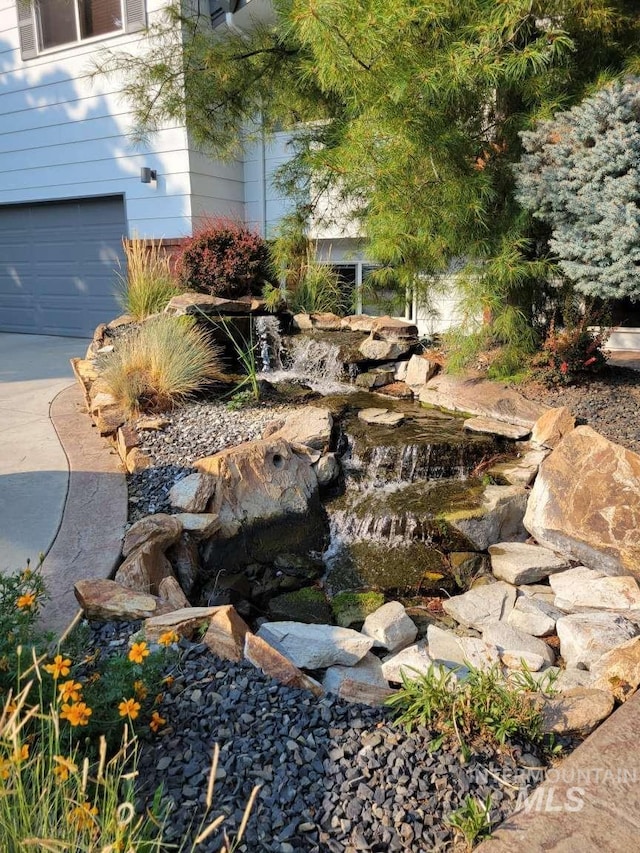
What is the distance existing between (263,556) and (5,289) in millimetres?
9185

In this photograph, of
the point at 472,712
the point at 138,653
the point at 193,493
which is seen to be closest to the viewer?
the point at 138,653

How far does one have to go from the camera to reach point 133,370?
5.12 metres

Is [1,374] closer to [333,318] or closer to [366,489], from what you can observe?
[333,318]

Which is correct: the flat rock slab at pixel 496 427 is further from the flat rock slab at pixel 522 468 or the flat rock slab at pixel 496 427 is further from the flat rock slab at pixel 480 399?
the flat rock slab at pixel 522 468

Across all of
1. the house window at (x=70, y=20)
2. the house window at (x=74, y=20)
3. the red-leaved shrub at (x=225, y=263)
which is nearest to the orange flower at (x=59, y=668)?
the red-leaved shrub at (x=225, y=263)

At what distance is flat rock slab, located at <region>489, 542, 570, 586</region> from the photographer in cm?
357

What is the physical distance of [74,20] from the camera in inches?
355

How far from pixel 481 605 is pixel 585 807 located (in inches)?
66.0

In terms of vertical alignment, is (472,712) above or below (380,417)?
below

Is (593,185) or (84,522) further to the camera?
(593,185)

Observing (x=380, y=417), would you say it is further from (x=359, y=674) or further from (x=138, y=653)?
(x=138, y=653)

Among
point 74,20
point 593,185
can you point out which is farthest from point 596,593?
point 74,20

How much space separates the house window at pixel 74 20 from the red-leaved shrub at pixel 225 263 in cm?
380

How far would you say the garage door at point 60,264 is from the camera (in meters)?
9.68
